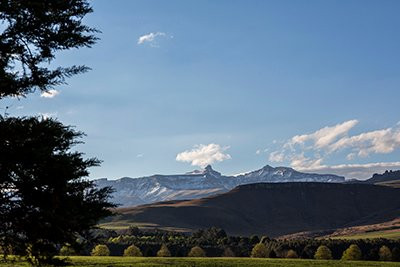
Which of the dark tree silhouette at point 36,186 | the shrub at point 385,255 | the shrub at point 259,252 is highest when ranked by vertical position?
the dark tree silhouette at point 36,186

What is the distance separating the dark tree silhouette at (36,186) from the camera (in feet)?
48.4

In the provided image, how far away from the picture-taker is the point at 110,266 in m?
42.1

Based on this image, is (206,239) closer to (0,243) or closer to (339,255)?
(339,255)

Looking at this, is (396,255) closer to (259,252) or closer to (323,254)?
(323,254)

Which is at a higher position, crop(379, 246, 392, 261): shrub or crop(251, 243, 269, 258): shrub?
crop(251, 243, 269, 258): shrub

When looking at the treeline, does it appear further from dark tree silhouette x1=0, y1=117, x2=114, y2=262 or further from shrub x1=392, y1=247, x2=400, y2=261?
dark tree silhouette x1=0, y1=117, x2=114, y2=262

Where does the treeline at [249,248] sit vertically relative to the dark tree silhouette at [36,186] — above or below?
below

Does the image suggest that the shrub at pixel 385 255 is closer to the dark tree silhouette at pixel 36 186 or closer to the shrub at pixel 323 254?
the shrub at pixel 323 254

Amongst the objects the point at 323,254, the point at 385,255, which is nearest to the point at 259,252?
the point at 323,254

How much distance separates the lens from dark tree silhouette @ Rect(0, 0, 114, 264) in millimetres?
14922

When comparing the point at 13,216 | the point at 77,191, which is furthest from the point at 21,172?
the point at 77,191

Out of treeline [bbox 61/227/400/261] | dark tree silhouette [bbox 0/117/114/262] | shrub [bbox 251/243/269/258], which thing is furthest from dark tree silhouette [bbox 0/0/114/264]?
shrub [bbox 251/243/269/258]

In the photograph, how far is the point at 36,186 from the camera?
50.2 feet

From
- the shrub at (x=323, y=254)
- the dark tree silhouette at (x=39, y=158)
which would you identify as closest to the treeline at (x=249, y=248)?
the shrub at (x=323, y=254)
